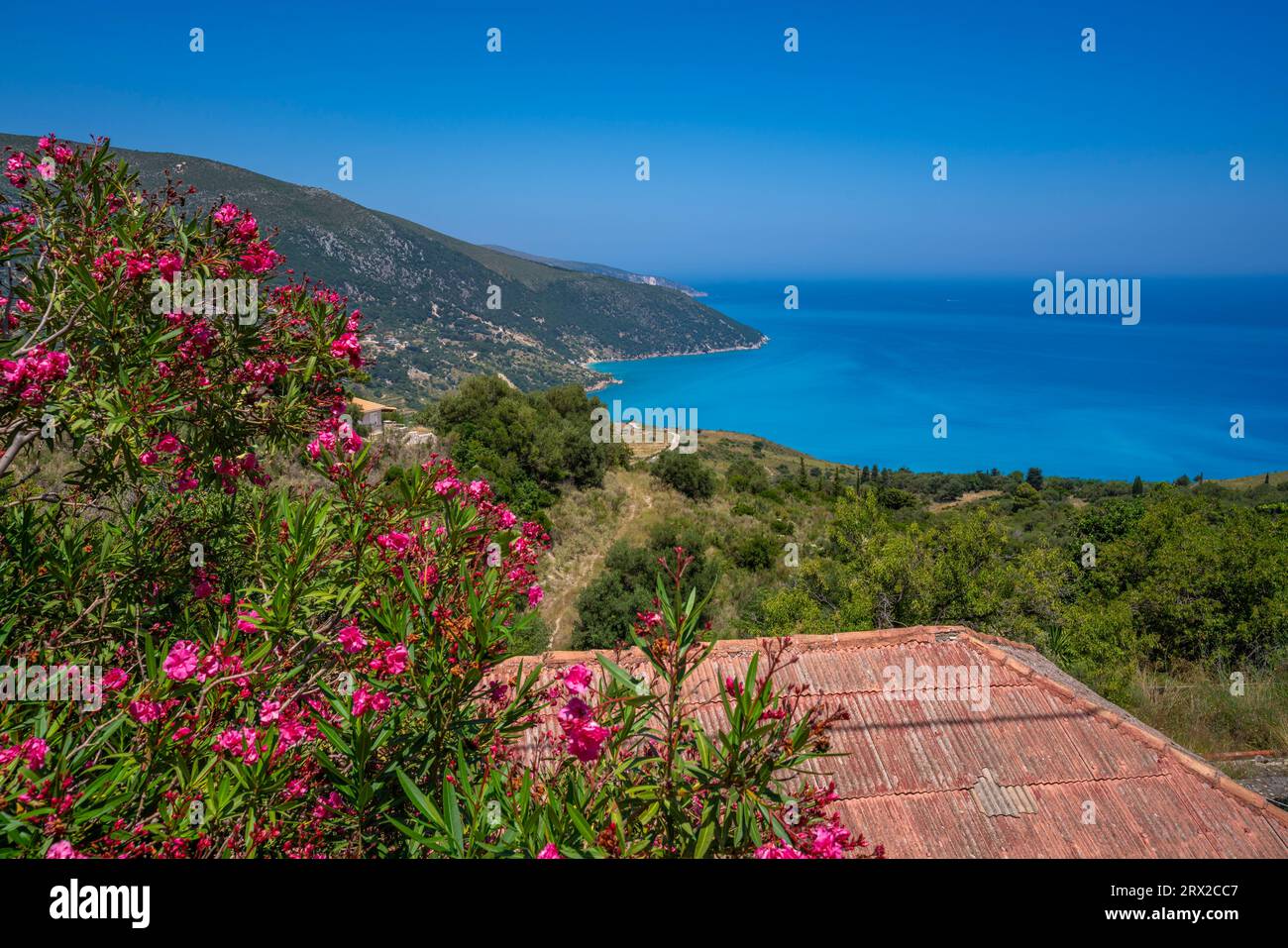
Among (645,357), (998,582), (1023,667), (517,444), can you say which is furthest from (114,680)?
(645,357)

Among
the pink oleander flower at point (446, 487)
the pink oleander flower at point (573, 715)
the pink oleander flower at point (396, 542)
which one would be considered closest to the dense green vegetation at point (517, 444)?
the pink oleander flower at point (446, 487)

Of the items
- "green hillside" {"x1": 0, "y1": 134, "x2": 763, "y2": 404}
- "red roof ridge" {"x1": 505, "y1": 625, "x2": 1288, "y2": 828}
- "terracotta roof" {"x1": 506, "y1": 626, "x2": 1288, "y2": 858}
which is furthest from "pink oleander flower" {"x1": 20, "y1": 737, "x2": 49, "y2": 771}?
"green hillside" {"x1": 0, "y1": 134, "x2": 763, "y2": 404}

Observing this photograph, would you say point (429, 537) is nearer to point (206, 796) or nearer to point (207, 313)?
point (206, 796)

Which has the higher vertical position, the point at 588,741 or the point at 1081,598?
the point at 588,741

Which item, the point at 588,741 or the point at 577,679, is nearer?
the point at 588,741

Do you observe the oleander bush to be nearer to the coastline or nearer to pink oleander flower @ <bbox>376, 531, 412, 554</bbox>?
pink oleander flower @ <bbox>376, 531, 412, 554</bbox>

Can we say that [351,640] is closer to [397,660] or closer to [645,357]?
[397,660]

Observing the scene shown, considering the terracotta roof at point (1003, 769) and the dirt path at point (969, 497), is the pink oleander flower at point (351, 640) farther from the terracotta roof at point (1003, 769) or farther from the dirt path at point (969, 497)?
the dirt path at point (969, 497)
